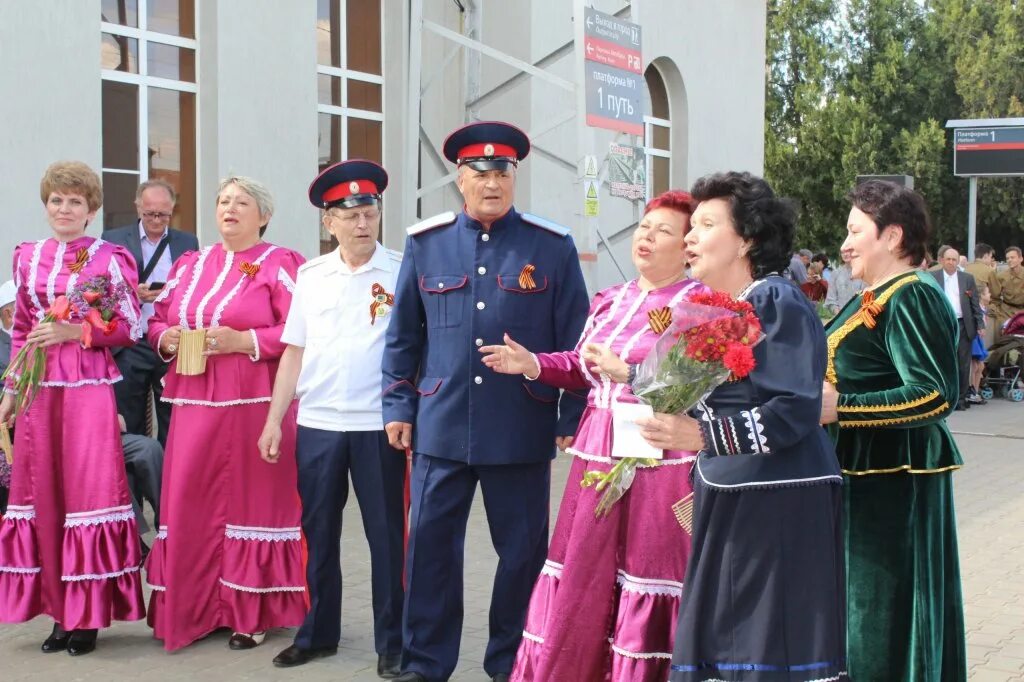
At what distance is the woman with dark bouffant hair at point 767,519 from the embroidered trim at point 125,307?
3.14 metres

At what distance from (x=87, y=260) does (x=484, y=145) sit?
78.8 inches

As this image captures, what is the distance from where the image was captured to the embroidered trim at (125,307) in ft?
18.6

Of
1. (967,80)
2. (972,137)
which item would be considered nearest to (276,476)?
(972,137)

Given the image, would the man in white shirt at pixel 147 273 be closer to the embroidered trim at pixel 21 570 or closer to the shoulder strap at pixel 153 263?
the shoulder strap at pixel 153 263

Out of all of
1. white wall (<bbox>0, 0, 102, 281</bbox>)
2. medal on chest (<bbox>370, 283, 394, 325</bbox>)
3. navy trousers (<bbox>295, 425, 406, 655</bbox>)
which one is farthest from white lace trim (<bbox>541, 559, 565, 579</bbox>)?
white wall (<bbox>0, 0, 102, 281</bbox>)

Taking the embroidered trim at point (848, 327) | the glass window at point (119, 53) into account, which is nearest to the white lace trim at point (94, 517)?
the embroidered trim at point (848, 327)

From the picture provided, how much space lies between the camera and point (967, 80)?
39750 mm

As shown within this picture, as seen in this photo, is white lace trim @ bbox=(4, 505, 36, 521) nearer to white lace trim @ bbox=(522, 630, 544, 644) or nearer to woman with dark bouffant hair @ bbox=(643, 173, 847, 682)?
white lace trim @ bbox=(522, 630, 544, 644)

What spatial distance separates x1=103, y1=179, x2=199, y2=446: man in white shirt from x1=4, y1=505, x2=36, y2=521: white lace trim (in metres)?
1.91

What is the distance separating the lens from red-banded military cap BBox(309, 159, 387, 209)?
5.31 meters

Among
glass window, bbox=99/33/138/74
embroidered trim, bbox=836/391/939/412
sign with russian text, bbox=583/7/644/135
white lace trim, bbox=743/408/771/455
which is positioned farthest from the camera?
sign with russian text, bbox=583/7/644/135

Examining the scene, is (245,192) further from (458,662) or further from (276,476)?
(458,662)

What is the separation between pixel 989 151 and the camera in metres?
22.5

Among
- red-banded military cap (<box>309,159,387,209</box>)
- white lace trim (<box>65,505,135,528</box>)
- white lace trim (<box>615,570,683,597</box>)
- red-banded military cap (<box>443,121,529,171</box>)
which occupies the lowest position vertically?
white lace trim (<box>65,505,135,528</box>)
